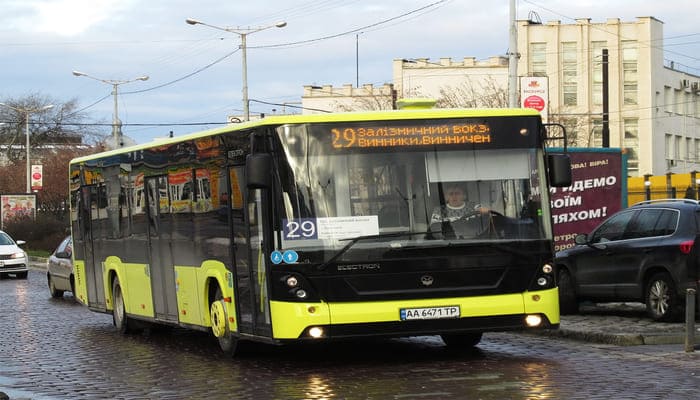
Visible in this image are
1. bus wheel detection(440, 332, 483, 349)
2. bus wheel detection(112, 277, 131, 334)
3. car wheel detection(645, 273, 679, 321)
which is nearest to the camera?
bus wheel detection(440, 332, 483, 349)

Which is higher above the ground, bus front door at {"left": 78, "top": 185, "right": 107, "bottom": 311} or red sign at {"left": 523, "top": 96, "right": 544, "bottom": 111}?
red sign at {"left": 523, "top": 96, "right": 544, "bottom": 111}

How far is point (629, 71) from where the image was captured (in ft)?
286

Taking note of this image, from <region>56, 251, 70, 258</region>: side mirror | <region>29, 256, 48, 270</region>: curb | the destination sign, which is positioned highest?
the destination sign

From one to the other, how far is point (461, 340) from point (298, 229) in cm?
324

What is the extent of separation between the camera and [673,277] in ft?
54.9

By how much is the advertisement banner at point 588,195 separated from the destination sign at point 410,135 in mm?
9241

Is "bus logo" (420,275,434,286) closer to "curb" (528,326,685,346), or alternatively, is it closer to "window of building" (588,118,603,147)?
"curb" (528,326,685,346)

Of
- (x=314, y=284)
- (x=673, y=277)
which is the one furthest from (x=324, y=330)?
(x=673, y=277)

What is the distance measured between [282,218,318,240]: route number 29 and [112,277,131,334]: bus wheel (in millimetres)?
6907

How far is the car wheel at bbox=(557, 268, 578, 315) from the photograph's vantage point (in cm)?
1939

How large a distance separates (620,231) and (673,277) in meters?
1.75

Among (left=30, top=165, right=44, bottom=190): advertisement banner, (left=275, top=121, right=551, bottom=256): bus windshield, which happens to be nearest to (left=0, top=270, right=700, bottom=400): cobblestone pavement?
(left=275, top=121, right=551, bottom=256): bus windshield

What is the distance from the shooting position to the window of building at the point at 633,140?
8662 cm

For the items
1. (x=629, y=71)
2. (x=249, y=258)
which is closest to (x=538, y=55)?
(x=629, y=71)
